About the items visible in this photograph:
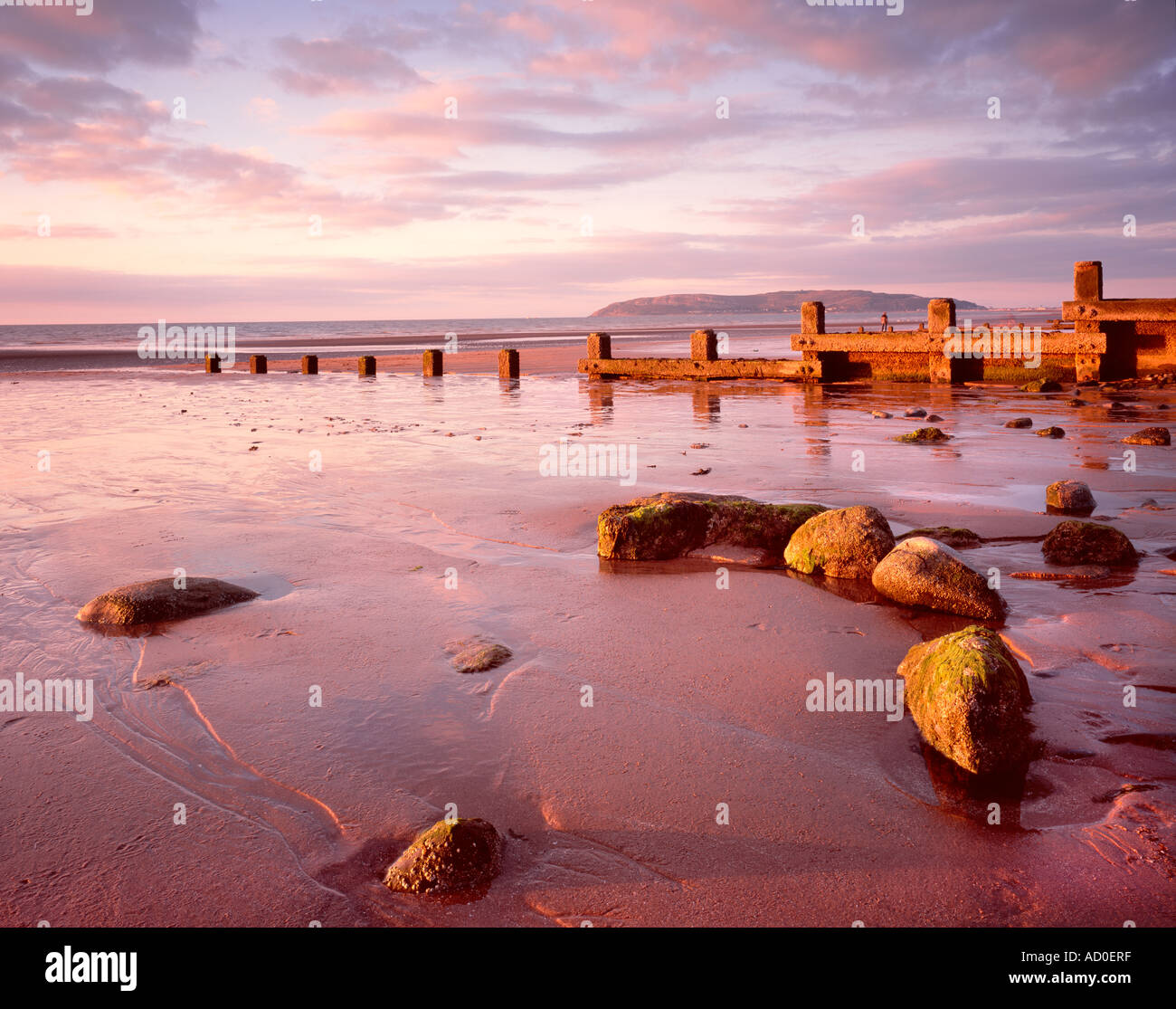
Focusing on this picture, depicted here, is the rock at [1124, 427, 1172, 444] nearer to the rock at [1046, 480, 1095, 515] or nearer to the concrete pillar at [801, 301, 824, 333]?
the rock at [1046, 480, 1095, 515]

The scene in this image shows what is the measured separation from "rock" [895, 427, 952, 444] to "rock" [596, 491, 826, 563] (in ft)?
18.9

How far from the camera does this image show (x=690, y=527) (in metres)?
7.05

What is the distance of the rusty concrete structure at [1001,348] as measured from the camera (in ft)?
65.4

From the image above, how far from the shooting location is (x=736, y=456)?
11.3 m

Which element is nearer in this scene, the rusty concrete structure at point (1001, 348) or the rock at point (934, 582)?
the rock at point (934, 582)

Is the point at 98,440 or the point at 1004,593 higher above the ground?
the point at 98,440

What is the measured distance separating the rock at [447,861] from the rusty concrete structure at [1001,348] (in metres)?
19.8

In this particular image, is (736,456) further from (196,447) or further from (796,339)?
(796,339)

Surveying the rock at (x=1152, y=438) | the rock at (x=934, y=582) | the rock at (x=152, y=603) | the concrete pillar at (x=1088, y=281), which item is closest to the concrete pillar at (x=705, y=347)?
the concrete pillar at (x=1088, y=281)

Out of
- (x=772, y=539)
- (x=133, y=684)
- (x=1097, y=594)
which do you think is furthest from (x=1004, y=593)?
(x=133, y=684)

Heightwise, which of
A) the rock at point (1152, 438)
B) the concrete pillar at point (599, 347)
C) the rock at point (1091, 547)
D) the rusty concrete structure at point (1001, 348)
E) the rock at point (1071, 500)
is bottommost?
the rock at point (1091, 547)

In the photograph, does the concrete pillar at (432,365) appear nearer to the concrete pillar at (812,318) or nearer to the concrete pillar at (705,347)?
the concrete pillar at (705,347)
